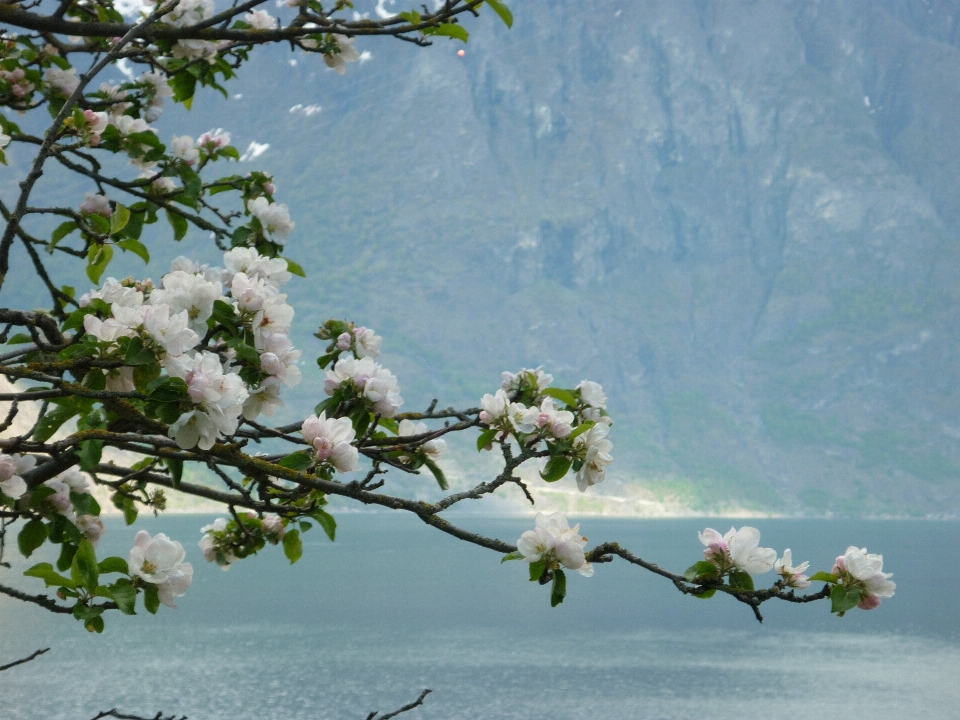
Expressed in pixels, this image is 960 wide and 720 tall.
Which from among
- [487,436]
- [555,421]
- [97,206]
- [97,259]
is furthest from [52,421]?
[97,206]

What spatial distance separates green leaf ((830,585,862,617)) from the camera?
2.45 m

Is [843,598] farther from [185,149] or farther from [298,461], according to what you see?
[185,149]

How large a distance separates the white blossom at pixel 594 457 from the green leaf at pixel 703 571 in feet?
1.16

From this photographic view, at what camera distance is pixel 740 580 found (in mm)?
2418

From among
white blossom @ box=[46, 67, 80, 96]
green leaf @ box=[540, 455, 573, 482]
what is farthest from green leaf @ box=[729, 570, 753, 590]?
white blossom @ box=[46, 67, 80, 96]

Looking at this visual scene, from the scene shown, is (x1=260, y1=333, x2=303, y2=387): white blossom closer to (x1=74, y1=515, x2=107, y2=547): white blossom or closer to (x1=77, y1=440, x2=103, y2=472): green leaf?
(x1=77, y1=440, x2=103, y2=472): green leaf

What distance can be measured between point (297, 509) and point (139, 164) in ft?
6.31

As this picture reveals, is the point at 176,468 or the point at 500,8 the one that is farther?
the point at 500,8

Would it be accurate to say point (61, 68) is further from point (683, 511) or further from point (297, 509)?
point (683, 511)

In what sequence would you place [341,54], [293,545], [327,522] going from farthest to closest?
1. [341,54]
2. [293,545]
3. [327,522]

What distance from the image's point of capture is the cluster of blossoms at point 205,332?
6.05ft

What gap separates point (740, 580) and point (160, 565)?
136 centimetres

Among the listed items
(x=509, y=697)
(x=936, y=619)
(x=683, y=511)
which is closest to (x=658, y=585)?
(x=936, y=619)

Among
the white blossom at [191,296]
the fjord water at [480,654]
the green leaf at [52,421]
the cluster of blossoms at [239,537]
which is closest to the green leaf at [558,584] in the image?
the white blossom at [191,296]
